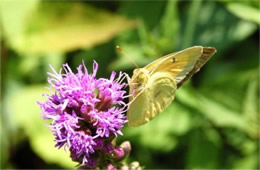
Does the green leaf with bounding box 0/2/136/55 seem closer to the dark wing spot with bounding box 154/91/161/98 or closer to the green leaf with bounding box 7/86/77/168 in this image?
the green leaf with bounding box 7/86/77/168

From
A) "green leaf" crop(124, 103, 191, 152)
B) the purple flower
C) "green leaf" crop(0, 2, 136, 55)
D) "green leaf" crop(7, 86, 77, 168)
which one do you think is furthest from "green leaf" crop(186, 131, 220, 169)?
the purple flower

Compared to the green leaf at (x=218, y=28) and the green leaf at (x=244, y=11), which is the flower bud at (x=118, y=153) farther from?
the green leaf at (x=218, y=28)

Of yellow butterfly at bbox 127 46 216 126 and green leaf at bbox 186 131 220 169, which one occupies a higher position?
yellow butterfly at bbox 127 46 216 126

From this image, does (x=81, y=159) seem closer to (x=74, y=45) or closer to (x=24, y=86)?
(x=74, y=45)

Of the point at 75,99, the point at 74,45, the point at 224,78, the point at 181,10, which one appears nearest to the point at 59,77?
the point at 75,99

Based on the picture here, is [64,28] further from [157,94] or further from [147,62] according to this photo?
[157,94]
